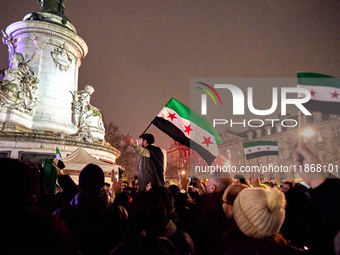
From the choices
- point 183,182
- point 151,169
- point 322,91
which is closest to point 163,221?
point 151,169

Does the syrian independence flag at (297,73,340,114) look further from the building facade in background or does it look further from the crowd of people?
the building facade in background

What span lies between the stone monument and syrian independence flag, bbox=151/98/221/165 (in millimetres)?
11148

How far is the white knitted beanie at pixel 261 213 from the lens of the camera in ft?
6.33

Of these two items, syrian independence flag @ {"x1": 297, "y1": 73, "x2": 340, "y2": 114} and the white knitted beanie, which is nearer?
the white knitted beanie

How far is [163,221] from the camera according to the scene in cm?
226

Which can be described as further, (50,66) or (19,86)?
(50,66)

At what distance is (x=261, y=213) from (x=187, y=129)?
17.3 feet

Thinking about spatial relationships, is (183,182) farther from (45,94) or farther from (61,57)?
(61,57)

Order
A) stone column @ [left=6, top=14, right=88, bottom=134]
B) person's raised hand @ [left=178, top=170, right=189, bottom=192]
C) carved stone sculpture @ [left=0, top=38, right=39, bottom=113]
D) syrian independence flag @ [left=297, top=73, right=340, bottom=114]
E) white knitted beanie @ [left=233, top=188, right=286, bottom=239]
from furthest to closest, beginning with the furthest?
stone column @ [left=6, top=14, right=88, bottom=134] → carved stone sculpture @ [left=0, top=38, right=39, bottom=113] → person's raised hand @ [left=178, top=170, right=189, bottom=192] → syrian independence flag @ [left=297, top=73, right=340, bottom=114] → white knitted beanie @ [left=233, top=188, right=286, bottom=239]

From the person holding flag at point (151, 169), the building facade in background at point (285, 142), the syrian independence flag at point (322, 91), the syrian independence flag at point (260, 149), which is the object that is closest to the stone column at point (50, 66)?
the building facade in background at point (285, 142)

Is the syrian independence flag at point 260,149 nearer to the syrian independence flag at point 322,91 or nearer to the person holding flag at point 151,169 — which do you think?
the syrian independence flag at point 322,91

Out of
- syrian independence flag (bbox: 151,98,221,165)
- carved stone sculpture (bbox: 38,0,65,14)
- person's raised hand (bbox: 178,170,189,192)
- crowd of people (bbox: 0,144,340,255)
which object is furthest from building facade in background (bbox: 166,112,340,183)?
crowd of people (bbox: 0,144,340,255)

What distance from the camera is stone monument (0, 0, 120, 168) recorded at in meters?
15.1

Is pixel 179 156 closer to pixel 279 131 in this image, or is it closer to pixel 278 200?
pixel 279 131
